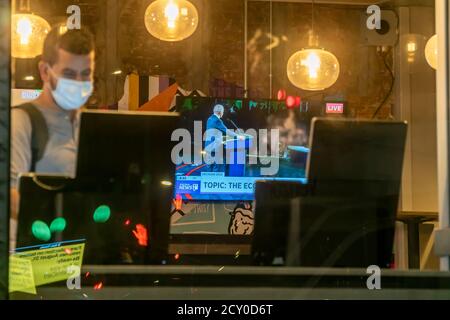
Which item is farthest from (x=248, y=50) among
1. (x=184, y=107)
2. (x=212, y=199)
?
(x=212, y=199)

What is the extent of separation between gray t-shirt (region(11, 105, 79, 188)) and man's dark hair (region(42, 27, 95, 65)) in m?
0.20

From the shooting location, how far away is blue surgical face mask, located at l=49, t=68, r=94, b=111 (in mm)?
2529

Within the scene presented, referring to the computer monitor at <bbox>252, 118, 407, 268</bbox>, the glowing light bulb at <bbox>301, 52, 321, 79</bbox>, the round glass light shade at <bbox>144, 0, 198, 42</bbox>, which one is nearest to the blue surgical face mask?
the computer monitor at <bbox>252, 118, 407, 268</bbox>

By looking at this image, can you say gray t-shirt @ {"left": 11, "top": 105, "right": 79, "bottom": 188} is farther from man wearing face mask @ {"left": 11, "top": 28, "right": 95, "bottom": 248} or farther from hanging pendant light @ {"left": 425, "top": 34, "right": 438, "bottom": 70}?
hanging pendant light @ {"left": 425, "top": 34, "right": 438, "bottom": 70}

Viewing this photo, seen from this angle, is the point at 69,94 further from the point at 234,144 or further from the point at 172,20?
the point at 172,20

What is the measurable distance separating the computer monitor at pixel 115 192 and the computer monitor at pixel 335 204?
1.44 ft

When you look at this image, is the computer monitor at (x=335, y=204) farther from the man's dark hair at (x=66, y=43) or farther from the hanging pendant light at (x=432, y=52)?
the man's dark hair at (x=66, y=43)

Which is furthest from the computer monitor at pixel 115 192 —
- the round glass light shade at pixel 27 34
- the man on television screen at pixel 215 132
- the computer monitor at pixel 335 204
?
the man on television screen at pixel 215 132

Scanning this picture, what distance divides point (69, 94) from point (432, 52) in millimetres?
1585

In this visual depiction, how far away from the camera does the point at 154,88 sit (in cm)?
375

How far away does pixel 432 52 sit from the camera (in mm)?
3109

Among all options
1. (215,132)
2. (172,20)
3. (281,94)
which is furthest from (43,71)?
(281,94)

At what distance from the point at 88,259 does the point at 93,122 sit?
491 mm
